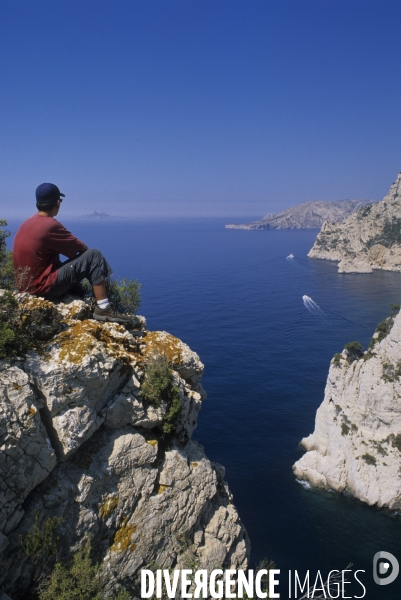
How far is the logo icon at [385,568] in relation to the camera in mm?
23641

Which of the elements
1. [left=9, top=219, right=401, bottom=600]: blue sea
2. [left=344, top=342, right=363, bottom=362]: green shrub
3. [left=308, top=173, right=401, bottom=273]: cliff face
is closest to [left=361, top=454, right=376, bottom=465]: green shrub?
[left=9, top=219, right=401, bottom=600]: blue sea

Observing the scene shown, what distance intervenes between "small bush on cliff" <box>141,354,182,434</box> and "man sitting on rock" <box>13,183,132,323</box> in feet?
5.05

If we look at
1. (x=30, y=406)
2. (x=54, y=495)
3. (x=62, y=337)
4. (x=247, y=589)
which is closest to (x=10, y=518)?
(x=54, y=495)

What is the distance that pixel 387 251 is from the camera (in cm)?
13075

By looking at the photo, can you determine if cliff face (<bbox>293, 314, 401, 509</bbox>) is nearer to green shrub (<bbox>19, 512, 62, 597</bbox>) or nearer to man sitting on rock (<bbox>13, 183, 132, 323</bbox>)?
man sitting on rock (<bbox>13, 183, 132, 323</bbox>)

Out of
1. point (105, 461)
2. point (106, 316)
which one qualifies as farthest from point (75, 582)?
point (106, 316)

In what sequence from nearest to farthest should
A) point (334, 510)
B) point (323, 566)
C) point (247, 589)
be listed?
point (247, 589) → point (323, 566) → point (334, 510)

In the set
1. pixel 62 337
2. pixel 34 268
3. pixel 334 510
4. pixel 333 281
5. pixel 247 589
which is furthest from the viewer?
pixel 333 281

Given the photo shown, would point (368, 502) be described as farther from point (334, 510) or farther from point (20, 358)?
point (20, 358)

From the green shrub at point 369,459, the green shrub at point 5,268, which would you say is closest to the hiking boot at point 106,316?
the green shrub at point 5,268

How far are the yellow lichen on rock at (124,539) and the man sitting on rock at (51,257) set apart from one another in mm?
4341

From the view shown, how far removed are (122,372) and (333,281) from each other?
351 ft

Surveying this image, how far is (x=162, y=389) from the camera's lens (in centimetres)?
823

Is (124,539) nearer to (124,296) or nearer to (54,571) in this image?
(54,571)
